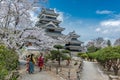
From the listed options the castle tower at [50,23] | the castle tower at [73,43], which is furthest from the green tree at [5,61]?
the castle tower at [73,43]

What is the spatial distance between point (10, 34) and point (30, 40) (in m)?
5.90

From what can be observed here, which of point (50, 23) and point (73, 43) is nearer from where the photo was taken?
point (50, 23)

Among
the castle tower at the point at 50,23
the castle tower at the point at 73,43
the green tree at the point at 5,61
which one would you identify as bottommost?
the green tree at the point at 5,61

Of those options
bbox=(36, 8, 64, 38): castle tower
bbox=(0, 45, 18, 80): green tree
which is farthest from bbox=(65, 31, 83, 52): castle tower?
bbox=(0, 45, 18, 80): green tree

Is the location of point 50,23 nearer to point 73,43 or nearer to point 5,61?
point 73,43

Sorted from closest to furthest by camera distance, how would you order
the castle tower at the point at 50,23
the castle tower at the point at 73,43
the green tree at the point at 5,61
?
the green tree at the point at 5,61, the castle tower at the point at 50,23, the castle tower at the point at 73,43

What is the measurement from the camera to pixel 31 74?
747 inches

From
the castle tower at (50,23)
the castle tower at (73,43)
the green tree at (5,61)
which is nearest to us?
the green tree at (5,61)

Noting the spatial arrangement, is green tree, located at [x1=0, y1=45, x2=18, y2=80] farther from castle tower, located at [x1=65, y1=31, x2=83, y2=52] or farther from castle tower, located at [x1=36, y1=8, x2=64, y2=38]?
castle tower, located at [x1=65, y1=31, x2=83, y2=52]

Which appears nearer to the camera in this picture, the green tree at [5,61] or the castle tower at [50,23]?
the green tree at [5,61]

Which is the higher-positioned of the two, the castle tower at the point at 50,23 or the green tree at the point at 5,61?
the castle tower at the point at 50,23

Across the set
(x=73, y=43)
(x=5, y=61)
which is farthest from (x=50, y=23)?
(x=5, y=61)

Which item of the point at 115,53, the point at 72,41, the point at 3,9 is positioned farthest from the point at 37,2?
the point at 72,41

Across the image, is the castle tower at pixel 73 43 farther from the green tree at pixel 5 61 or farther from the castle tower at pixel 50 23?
the green tree at pixel 5 61
